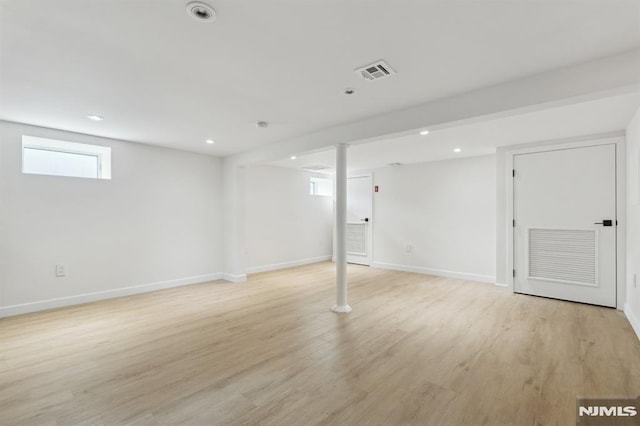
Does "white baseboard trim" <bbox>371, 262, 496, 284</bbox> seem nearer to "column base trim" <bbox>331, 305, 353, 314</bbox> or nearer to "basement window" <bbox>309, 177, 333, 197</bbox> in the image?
"basement window" <bbox>309, 177, 333, 197</bbox>

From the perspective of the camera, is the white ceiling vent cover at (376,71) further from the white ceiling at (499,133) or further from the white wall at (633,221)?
the white wall at (633,221)

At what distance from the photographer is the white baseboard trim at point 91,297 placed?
3598mm

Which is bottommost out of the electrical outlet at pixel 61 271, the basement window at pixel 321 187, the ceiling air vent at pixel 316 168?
the electrical outlet at pixel 61 271

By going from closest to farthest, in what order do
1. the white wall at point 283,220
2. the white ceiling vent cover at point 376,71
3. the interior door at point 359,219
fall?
1. the white ceiling vent cover at point 376,71
2. the white wall at point 283,220
3. the interior door at point 359,219

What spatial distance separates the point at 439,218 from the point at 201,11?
5.41 m

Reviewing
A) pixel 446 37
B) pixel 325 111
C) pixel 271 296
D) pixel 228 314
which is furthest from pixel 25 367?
pixel 446 37

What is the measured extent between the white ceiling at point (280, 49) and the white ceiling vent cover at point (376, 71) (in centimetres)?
Result: 7

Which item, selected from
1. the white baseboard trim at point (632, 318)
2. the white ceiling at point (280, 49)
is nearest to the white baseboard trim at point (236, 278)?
the white ceiling at point (280, 49)

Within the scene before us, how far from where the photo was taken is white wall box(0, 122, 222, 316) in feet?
11.8

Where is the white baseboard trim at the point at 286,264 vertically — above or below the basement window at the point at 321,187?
below

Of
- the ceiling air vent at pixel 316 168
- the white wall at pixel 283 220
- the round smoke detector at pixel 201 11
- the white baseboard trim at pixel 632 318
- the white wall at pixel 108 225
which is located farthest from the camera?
the ceiling air vent at pixel 316 168

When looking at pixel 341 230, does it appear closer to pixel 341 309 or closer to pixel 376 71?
pixel 341 309

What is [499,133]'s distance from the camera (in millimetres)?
3934

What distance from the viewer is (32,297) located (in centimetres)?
370
